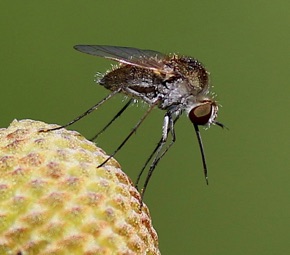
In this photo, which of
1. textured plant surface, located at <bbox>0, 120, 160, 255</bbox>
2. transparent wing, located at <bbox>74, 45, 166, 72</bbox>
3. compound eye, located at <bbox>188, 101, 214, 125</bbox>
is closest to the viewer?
textured plant surface, located at <bbox>0, 120, 160, 255</bbox>

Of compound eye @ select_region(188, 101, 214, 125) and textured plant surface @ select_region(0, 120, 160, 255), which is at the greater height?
compound eye @ select_region(188, 101, 214, 125)

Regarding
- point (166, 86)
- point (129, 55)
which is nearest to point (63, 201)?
point (129, 55)

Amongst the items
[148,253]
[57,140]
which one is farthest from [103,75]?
[148,253]

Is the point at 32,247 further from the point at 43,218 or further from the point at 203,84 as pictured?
the point at 203,84

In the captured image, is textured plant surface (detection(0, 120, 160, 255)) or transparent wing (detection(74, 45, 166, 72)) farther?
transparent wing (detection(74, 45, 166, 72))

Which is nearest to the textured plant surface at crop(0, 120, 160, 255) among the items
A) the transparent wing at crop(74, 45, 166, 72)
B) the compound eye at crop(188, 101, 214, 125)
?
the transparent wing at crop(74, 45, 166, 72)

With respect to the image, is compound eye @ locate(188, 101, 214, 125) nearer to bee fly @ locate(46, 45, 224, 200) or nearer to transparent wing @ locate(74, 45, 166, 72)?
bee fly @ locate(46, 45, 224, 200)

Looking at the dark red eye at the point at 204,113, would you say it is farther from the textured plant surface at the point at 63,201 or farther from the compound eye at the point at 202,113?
the textured plant surface at the point at 63,201

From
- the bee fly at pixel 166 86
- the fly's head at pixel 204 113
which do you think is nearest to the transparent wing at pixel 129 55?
the bee fly at pixel 166 86
